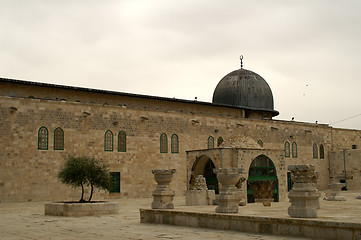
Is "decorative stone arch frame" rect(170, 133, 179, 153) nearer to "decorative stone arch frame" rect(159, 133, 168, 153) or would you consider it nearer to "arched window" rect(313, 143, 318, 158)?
"decorative stone arch frame" rect(159, 133, 168, 153)

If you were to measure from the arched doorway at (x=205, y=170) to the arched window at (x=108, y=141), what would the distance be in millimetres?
4921

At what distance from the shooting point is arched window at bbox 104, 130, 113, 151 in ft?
75.8

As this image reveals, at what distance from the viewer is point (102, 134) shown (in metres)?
23.0

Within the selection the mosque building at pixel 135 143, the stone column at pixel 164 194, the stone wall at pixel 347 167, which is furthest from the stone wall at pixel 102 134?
the stone column at pixel 164 194

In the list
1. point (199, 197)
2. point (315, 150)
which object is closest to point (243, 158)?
point (199, 197)

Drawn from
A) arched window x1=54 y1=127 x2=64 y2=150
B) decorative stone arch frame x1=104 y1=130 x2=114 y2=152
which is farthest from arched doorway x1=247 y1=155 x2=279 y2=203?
arched window x1=54 y1=127 x2=64 y2=150

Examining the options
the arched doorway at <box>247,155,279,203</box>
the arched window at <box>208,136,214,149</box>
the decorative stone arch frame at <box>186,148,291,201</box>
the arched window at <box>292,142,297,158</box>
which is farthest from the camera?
the arched window at <box>292,142,297,158</box>

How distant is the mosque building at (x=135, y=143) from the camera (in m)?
20.1

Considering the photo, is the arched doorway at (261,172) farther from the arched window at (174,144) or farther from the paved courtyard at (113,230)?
the paved courtyard at (113,230)

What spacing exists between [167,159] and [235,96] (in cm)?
1196

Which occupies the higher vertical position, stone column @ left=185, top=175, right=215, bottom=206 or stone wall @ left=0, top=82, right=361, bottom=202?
stone wall @ left=0, top=82, right=361, bottom=202

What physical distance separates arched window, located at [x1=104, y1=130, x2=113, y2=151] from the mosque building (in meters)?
0.05

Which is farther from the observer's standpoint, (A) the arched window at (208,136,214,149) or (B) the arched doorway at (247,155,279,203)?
(A) the arched window at (208,136,214,149)

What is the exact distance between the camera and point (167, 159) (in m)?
25.1
